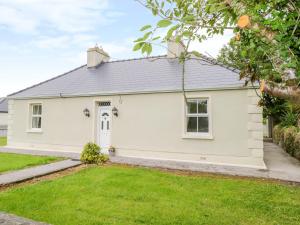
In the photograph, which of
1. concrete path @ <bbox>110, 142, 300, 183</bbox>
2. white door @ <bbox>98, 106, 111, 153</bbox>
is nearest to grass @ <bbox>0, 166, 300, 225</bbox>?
concrete path @ <bbox>110, 142, 300, 183</bbox>

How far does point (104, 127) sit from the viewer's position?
12.5 metres

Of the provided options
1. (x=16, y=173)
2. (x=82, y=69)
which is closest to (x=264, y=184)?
(x=16, y=173)

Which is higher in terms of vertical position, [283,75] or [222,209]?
[283,75]

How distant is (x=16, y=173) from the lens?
8.02 meters

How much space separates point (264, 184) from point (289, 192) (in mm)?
792

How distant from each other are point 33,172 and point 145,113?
5.53 meters

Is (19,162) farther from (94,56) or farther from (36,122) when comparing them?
(94,56)

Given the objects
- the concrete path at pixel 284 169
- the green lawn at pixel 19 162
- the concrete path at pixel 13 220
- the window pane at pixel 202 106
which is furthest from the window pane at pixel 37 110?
the concrete path at pixel 284 169

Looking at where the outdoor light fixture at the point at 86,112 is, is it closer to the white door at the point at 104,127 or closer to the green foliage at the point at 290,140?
the white door at the point at 104,127

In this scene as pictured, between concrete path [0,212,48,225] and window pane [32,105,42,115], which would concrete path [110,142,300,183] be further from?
window pane [32,105,42,115]

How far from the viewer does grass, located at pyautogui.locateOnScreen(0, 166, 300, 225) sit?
4613mm

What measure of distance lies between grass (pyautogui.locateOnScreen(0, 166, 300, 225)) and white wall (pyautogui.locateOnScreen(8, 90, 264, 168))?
8.27 ft

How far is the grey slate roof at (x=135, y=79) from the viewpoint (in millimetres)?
10807

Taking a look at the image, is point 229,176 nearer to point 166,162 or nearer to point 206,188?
point 206,188
